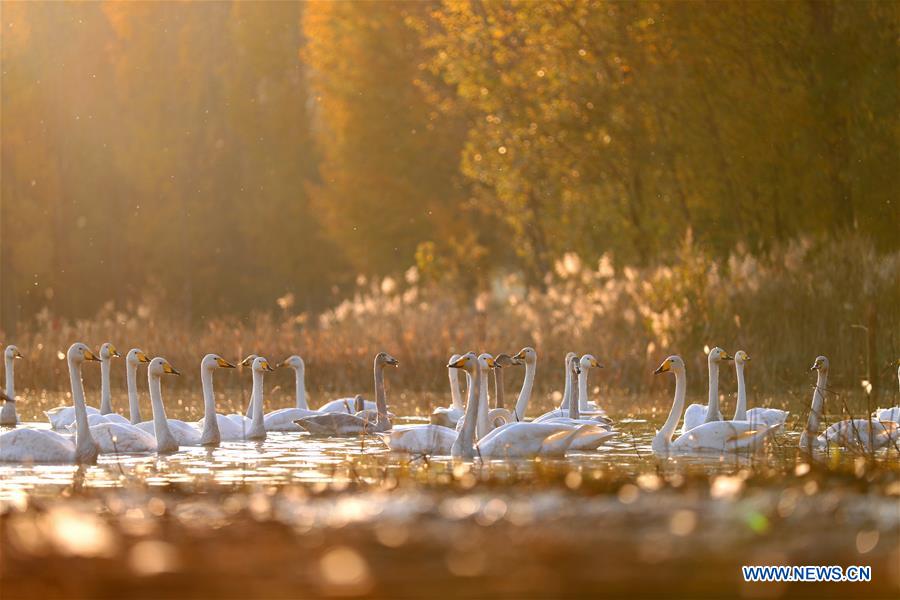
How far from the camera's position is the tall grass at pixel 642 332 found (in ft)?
76.6

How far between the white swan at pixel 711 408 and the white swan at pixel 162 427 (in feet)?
15.7

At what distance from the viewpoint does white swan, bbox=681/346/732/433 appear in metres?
17.0

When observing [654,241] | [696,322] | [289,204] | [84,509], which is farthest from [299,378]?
[289,204]

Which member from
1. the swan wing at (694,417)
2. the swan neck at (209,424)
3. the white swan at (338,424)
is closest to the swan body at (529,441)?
the swan wing at (694,417)

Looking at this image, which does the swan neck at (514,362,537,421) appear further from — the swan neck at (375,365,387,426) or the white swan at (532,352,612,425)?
the swan neck at (375,365,387,426)

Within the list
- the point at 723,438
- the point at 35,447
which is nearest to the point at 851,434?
the point at 723,438

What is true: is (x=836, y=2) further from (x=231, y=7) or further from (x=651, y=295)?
(x=231, y=7)

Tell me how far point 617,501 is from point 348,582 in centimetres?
287

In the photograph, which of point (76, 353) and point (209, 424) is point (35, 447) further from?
point (209, 424)

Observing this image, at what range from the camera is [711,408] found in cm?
1694

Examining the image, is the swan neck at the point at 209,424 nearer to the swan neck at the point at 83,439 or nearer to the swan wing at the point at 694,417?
the swan neck at the point at 83,439

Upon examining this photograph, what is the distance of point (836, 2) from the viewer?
1139 inches

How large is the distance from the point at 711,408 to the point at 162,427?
5212 millimetres

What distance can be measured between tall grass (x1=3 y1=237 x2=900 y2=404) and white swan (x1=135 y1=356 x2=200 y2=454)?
4.60 metres
